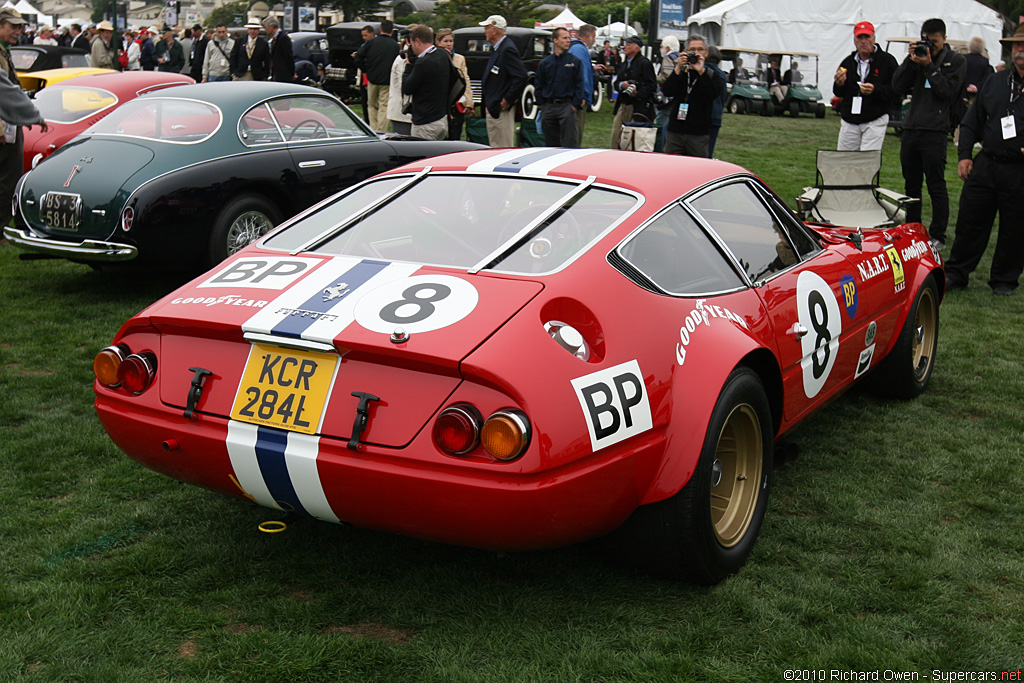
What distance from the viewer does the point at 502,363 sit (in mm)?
2438

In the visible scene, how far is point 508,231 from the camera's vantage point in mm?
3160

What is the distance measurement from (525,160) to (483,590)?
1627 mm

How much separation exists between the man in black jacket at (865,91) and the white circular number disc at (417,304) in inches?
281

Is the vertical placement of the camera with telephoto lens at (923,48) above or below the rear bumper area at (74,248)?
above

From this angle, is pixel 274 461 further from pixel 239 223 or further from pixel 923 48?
pixel 923 48

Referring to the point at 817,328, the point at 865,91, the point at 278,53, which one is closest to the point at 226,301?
the point at 817,328

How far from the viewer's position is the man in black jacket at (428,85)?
1016cm

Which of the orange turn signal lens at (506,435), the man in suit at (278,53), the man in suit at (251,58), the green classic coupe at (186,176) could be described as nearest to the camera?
the orange turn signal lens at (506,435)

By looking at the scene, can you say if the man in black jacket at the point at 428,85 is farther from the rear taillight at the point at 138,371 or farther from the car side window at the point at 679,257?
the rear taillight at the point at 138,371

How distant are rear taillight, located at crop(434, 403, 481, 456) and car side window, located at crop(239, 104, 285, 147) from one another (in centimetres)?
516

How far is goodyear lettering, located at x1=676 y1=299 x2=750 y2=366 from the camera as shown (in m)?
2.87

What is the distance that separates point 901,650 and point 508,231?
173cm

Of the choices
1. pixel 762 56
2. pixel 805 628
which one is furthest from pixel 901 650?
pixel 762 56

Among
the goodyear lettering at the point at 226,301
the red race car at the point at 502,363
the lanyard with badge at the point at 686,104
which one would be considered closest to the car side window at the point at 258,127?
the red race car at the point at 502,363
